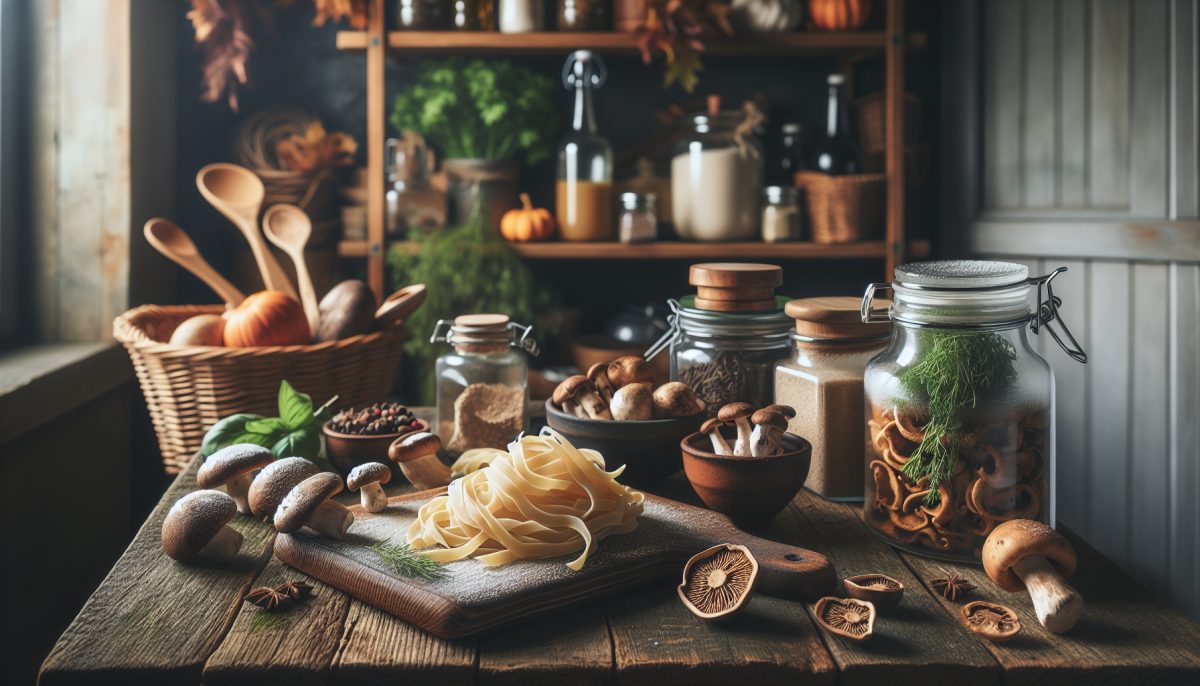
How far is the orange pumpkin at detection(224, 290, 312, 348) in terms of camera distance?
1.69 meters

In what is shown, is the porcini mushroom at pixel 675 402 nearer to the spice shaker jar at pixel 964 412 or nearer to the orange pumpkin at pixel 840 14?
the spice shaker jar at pixel 964 412

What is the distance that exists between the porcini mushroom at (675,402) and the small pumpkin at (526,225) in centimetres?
154

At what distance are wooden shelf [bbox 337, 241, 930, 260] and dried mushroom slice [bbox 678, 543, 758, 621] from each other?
1772 mm

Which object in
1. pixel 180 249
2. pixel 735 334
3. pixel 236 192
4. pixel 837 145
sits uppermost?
pixel 837 145

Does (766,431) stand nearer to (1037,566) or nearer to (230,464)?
(1037,566)

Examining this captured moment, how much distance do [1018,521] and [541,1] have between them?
208 centimetres

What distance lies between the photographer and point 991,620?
82cm

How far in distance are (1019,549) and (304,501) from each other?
24.7 inches

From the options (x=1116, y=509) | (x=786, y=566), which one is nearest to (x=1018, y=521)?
(x=786, y=566)

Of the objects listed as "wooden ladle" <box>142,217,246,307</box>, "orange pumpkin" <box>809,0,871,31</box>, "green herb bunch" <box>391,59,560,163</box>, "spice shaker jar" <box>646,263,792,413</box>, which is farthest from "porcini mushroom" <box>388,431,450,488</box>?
"orange pumpkin" <box>809,0,871,31</box>

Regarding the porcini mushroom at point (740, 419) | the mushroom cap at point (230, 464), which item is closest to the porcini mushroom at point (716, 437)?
the porcini mushroom at point (740, 419)

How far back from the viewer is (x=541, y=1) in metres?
2.62

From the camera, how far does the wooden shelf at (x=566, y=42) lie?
2.55m

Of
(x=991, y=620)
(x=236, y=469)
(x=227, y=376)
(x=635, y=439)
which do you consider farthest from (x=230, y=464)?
(x=991, y=620)
